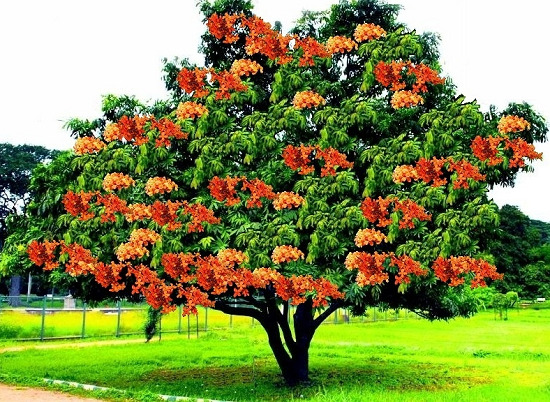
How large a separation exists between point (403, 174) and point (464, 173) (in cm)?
106

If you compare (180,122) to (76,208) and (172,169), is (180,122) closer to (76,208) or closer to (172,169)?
(172,169)

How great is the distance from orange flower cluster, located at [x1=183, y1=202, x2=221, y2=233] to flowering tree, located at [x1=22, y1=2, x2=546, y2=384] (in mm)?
25

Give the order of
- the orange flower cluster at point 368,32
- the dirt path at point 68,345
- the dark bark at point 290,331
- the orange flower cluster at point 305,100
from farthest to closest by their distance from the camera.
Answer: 1. the dirt path at point 68,345
2. the dark bark at point 290,331
3. the orange flower cluster at point 368,32
4. the orange flower cluster at point 305,100

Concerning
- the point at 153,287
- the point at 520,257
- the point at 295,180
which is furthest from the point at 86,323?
the point at 520,257

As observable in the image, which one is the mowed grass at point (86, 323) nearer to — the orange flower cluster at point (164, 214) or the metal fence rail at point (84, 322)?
the metal fence rail at point (84, 322)

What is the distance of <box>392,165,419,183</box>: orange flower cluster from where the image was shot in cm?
1200

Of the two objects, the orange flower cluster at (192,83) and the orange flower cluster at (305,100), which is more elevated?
the orange flower cluster at (192,83)

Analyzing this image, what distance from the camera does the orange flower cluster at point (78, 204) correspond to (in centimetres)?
1275

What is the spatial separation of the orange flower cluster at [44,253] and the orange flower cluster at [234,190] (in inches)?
126

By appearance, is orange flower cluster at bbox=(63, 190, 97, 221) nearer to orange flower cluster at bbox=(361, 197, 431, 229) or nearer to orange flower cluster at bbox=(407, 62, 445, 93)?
orange flower cluster at bbox=(361, 197, 431, 229)

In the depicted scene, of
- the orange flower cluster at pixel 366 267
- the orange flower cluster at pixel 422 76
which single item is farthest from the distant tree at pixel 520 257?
the orange flower cluster at pixel 366 267

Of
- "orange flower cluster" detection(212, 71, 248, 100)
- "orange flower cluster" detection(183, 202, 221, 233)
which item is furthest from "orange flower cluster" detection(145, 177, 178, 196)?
"orange flower cluster" detection(212, 71, 248, 100)

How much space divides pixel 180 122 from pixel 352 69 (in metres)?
3.67

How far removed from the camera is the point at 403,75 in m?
13.2
